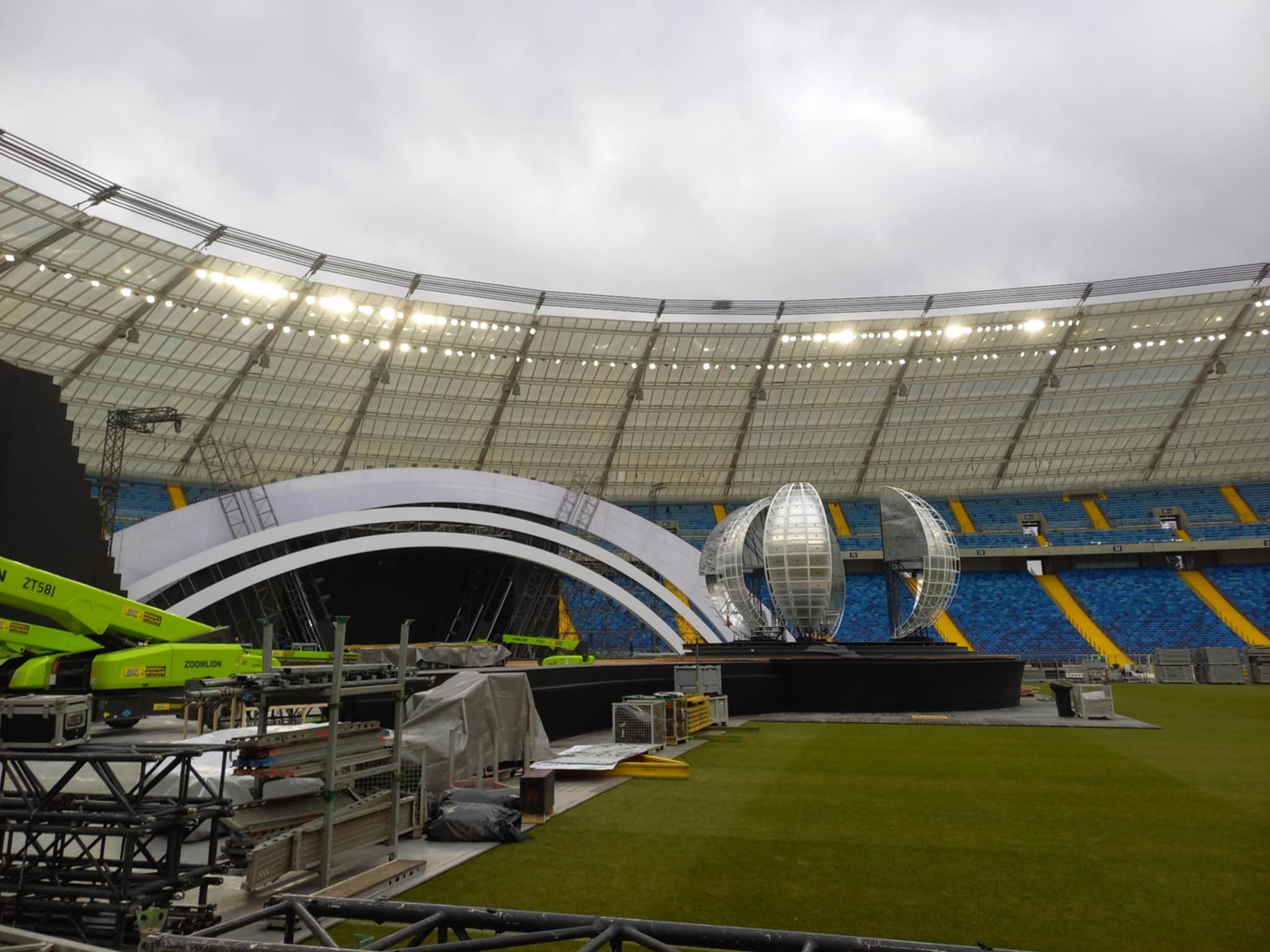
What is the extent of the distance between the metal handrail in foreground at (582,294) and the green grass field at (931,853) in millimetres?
36157

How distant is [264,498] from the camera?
32906mm

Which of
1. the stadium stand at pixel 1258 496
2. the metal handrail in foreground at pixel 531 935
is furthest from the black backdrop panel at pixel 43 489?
the stadium stand at pixel 1258 496

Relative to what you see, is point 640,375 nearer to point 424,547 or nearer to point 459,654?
point 424,547

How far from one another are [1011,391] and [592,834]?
183 feet

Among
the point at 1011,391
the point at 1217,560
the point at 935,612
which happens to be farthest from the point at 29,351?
the point at 1217,560

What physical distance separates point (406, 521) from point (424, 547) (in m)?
1.29

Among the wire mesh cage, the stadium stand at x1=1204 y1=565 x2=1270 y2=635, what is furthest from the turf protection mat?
the stadium stand at x1=1204 y1=565 x2=1270 y2=635

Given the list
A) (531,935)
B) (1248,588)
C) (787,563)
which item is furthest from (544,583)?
(1248,588)

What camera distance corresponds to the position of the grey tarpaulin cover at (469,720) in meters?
12.5

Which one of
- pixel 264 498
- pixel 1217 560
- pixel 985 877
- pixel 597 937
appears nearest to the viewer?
pixel 597 937

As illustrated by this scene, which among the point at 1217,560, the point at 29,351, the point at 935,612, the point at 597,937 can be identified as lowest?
the point at 597,937

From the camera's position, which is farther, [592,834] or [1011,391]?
[1011,391]

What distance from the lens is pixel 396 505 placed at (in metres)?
34.1

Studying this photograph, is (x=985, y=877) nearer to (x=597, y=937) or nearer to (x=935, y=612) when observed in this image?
(x=597, y=937)
